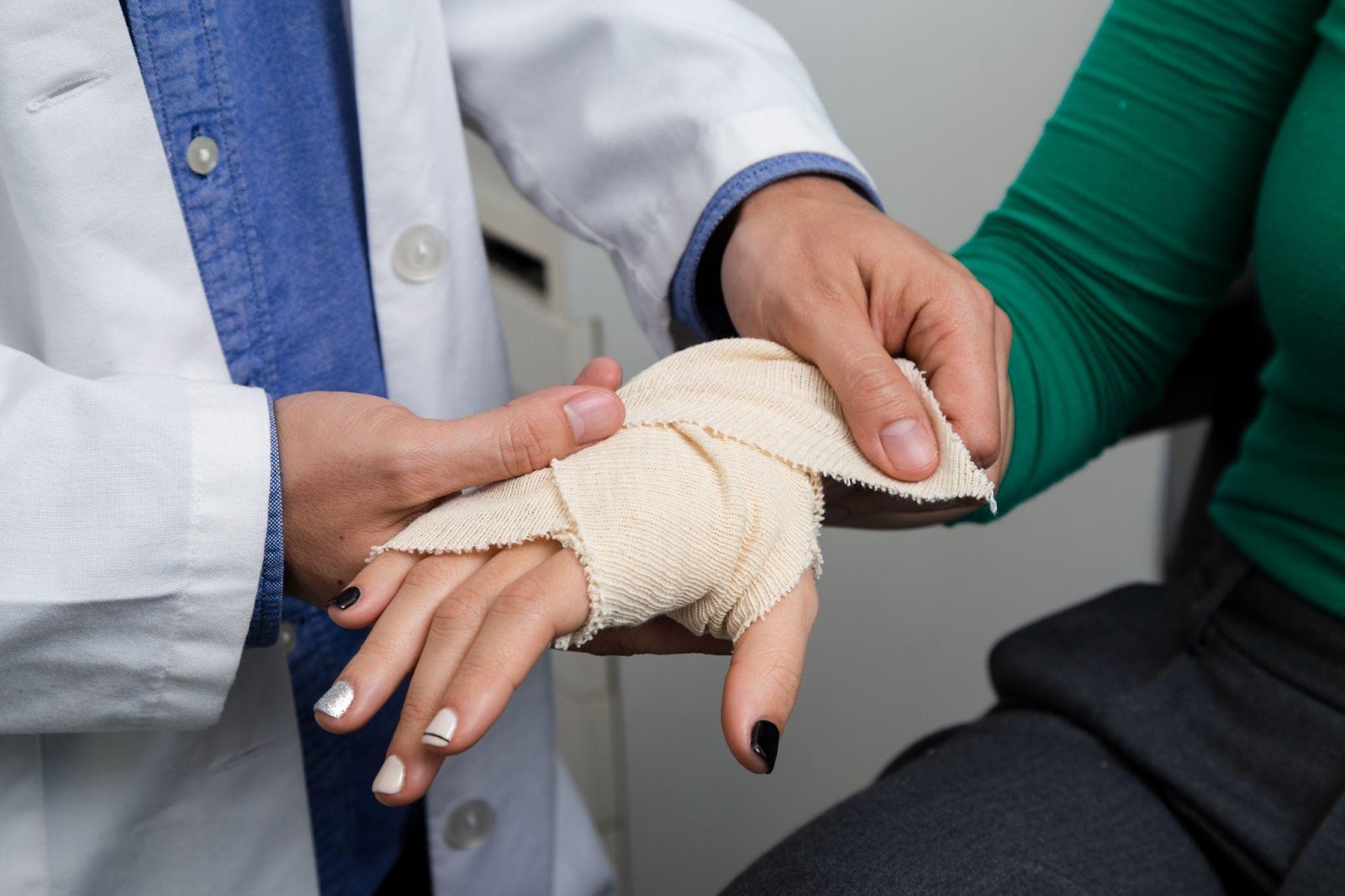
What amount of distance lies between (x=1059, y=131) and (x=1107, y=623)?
0.27 meters

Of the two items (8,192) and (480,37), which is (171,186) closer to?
(8,192)

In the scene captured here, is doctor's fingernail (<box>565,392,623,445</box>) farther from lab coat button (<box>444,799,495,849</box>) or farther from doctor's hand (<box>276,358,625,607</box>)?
lab coat button (<box>444,799,495,849</box>)

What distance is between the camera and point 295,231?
1.73ft

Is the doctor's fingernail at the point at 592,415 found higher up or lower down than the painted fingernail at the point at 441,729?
higher up

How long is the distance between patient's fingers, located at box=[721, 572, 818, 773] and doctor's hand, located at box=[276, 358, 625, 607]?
0.33ft

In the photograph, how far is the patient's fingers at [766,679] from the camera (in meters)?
0.36

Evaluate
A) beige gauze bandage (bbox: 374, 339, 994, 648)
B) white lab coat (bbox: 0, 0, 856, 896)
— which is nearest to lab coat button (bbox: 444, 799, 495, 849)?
white lab coat (bbox: 0, 0, 856, 896)

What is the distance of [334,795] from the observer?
0.58 metres

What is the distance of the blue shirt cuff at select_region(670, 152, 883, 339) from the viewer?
22.2 inches

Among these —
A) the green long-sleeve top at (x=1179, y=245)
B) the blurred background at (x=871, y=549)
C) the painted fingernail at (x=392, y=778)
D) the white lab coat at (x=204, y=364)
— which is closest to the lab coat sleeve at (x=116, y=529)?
the white lab coat at (x=204, y=364)

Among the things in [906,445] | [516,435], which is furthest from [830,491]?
[516,435]

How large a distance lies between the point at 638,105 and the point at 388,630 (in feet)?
1.10

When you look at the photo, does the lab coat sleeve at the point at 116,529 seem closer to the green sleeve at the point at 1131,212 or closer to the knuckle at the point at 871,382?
the knuckle at the point at 871,382

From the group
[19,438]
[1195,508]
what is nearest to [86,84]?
[19,438]
